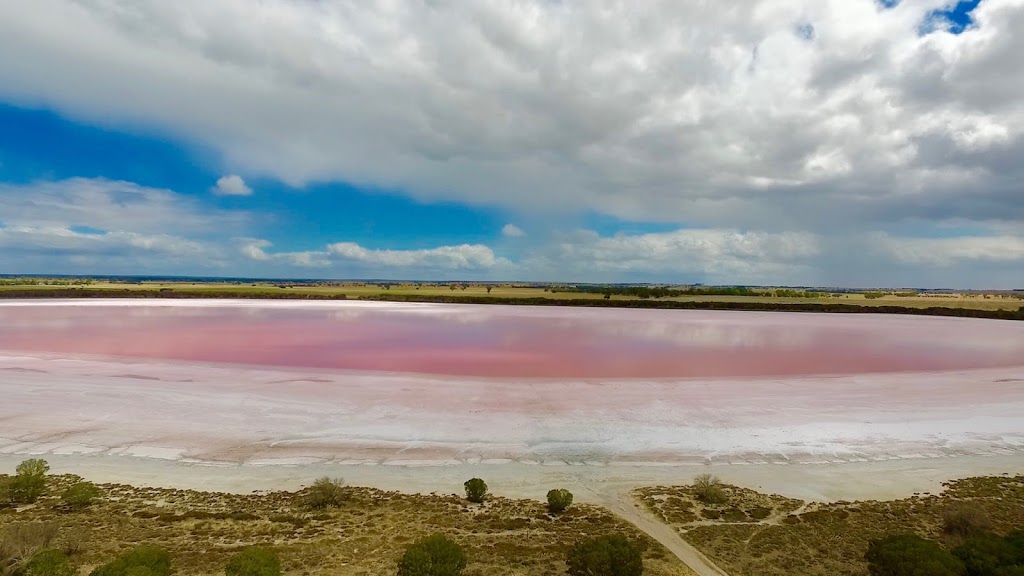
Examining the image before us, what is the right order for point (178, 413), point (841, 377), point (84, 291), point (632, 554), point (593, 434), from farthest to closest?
1. point (84, 291)
2. point (841, 377)
3. point (178, 413)
4. point (593, 434)
5. point (632, 554)

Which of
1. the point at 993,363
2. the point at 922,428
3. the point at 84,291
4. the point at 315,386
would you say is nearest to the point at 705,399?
the point at 922,428

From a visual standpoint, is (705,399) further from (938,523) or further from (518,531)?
(518,531)

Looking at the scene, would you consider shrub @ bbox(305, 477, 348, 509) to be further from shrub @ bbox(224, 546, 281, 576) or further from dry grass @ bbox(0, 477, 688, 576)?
shrub @ bbox(224, 546, 281, 576)

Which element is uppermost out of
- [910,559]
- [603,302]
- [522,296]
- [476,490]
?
[522,296]

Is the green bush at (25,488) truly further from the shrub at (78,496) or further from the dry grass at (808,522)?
the dry grass at (808,522)

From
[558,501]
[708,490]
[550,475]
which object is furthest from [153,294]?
[708,490]

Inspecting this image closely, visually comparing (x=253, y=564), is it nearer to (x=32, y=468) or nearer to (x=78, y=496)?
(x=78, y=496)

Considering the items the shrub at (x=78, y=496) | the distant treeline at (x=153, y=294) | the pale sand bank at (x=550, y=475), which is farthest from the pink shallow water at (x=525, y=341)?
the distant treeline at (x=153, y=294)
